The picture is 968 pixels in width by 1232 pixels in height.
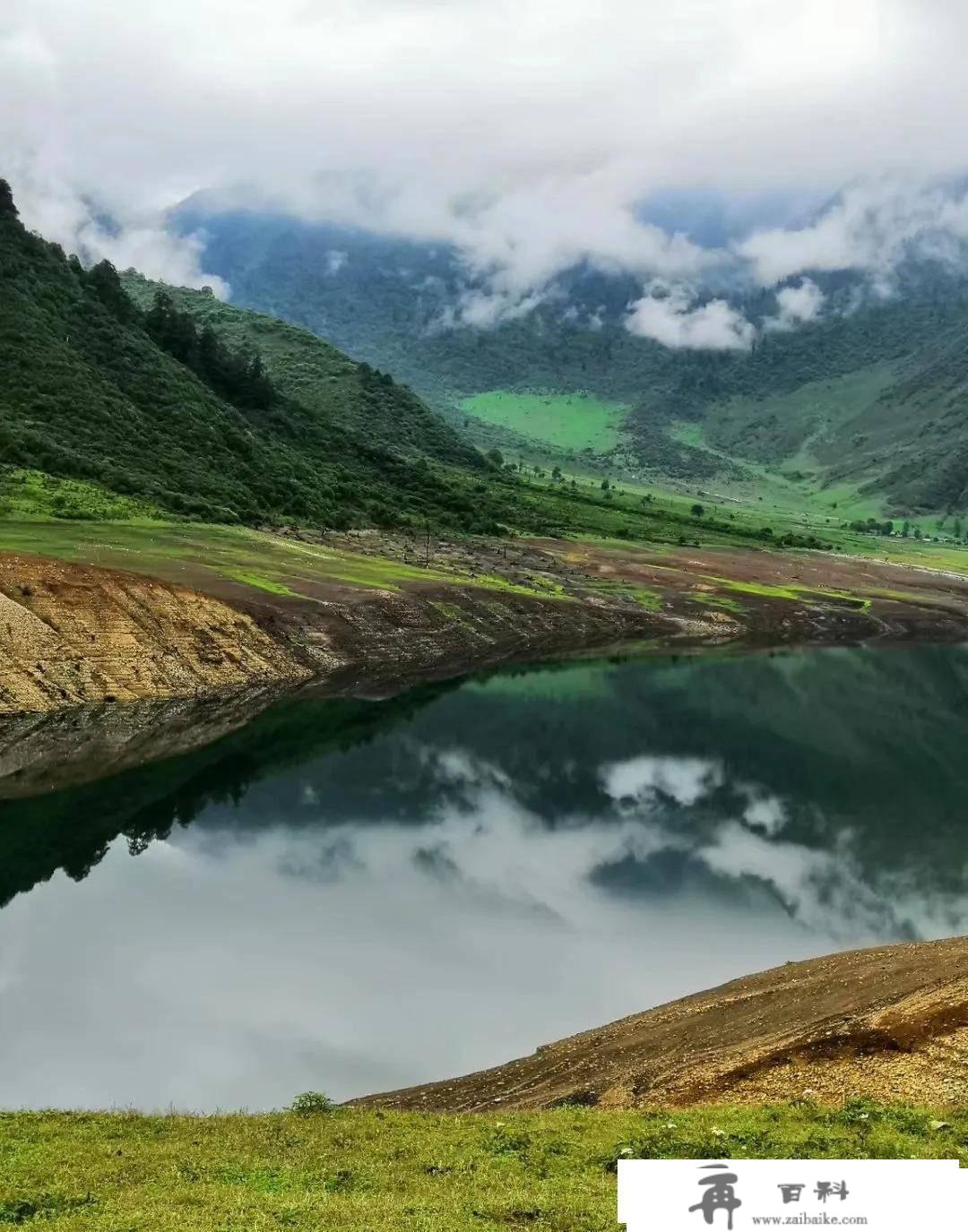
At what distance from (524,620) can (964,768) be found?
174 ft

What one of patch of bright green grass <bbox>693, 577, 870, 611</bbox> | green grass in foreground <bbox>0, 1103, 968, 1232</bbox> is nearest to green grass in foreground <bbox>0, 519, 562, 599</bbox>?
patch of bright green grass <bbox>693, 577, 870, 611</bbox>

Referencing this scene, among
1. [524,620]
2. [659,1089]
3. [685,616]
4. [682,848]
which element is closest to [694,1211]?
[659,1089]

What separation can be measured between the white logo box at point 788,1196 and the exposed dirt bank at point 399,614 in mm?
65178

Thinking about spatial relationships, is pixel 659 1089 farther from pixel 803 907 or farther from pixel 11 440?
pixel 11 440

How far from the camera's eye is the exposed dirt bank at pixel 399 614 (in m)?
75.6

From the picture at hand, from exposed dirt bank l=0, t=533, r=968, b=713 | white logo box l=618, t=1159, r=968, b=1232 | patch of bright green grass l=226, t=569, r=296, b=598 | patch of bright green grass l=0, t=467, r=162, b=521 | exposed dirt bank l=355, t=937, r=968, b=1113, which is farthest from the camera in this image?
patch of bright green grass l=0, t=467, r=162, b=521

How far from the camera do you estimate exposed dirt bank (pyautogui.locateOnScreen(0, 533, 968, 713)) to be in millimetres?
75625

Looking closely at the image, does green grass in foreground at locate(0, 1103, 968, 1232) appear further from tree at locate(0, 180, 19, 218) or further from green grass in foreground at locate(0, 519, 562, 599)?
tree at locate(0, 180, 19, 218)

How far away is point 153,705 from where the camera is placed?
7425 cm

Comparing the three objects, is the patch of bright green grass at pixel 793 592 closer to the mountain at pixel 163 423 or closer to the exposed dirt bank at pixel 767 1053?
the mountain at pixel 163 423

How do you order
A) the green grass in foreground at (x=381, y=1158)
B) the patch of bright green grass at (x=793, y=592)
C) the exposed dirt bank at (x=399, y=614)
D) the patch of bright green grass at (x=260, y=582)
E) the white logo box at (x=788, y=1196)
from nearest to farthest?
1. the white logo box at (x=788, y=1196)
2. the green grass in foreground at (x=381, y=1158)
3. the exposed dirt bank at (x=399, y=614)
4. the patch of bright green grass at (x=260, y=582)
5. the patch of bright green grass at (x=793, y=592)

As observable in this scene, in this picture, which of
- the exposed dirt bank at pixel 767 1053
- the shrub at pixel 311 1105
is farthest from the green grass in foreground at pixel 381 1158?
the exposed dirt bank at pixel 767 1053

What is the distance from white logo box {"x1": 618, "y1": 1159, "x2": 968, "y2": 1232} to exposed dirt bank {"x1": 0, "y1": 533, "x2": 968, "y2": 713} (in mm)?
65178

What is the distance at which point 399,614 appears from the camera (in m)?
104
